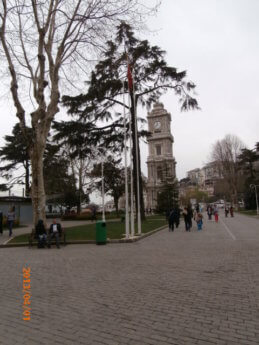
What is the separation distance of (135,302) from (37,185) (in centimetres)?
1264

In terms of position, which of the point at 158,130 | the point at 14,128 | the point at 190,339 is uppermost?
the point at 158,130

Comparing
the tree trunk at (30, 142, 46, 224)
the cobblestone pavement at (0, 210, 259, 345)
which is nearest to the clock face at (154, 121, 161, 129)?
the tree trunk at (30, 142, 46, 224)

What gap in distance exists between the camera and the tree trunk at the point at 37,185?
1688 centimetres

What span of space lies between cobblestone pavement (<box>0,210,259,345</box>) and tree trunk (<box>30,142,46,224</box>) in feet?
23.6

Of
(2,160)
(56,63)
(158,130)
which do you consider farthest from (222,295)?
(158,130)

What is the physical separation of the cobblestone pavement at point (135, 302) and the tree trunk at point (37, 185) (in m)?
7.20

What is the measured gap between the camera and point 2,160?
162 feet

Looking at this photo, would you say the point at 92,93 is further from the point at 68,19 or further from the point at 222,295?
the point at 222,295

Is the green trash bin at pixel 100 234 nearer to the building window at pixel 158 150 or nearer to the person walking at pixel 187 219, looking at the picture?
the person walking at pixel 187 219

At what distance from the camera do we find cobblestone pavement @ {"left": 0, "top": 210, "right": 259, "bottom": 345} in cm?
406

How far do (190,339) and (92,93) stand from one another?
22856 millimetres

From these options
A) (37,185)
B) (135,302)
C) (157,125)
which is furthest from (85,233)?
(157,125)

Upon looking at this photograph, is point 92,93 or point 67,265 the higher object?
point 92,93

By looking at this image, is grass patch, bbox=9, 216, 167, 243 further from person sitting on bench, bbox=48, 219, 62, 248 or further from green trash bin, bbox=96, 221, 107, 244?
green trash bin, bbox=96, 221, 107, 244
